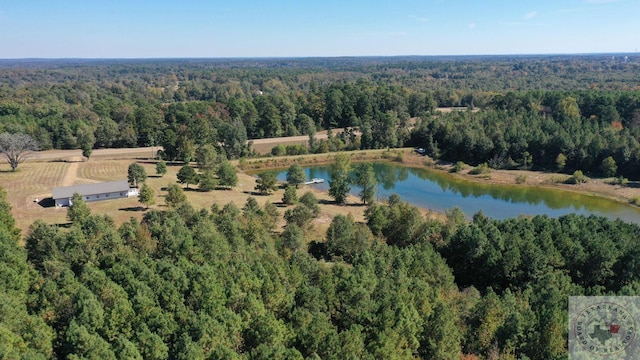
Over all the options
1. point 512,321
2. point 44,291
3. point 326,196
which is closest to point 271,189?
point 326,196

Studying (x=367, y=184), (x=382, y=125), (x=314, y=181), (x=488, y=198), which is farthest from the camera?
(x=382, y=125)

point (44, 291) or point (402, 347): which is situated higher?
point (44, 291)

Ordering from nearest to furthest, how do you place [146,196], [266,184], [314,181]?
[146,196] → [266,184] → [314,181]

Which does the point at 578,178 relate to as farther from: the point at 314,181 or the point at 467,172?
the point at 314,181

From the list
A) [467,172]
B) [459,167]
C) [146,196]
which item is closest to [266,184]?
[146,196]

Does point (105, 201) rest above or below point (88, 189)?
below

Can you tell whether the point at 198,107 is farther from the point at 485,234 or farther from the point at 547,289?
the point at 547,289
